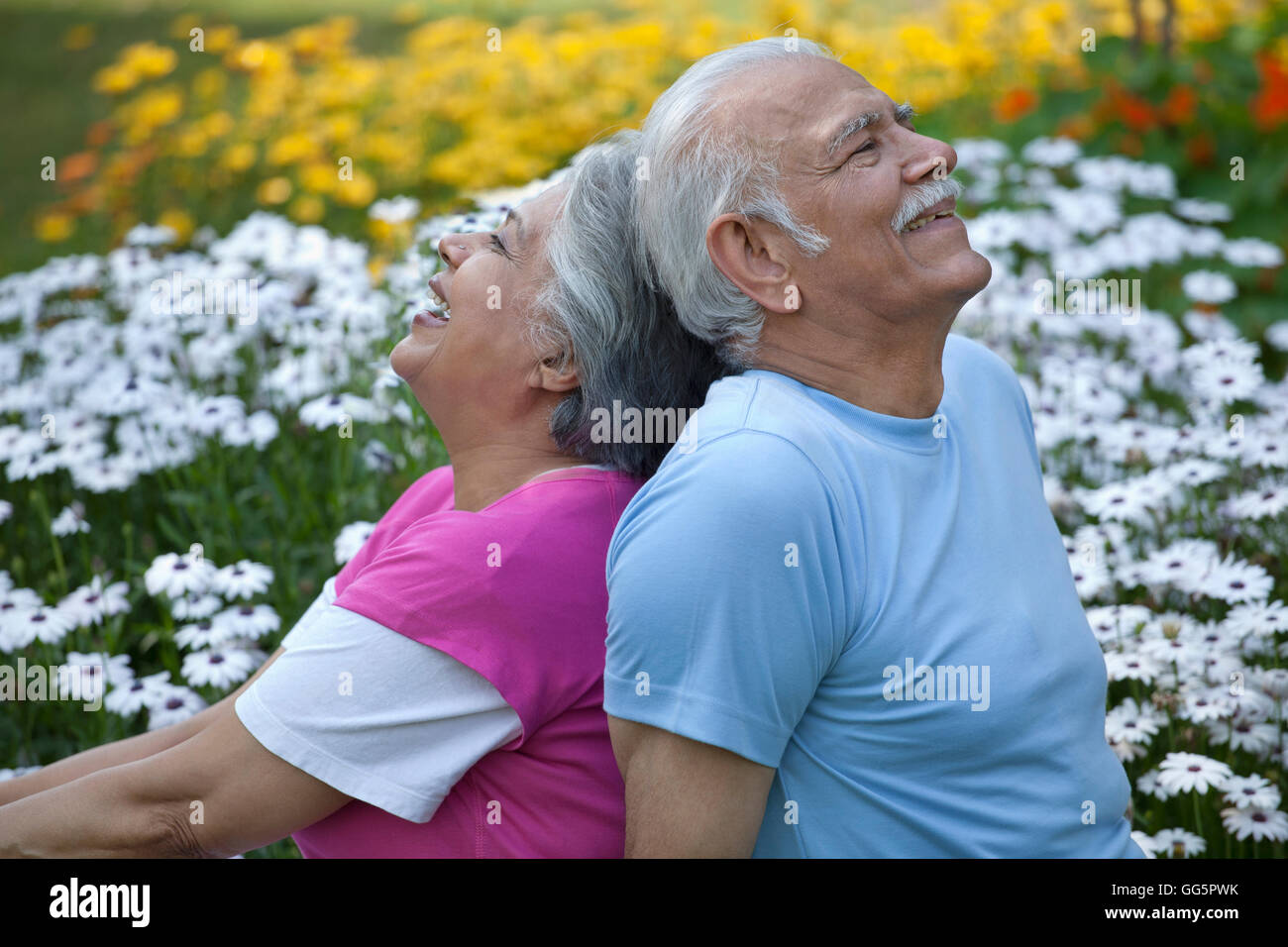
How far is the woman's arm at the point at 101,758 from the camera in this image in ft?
7.12

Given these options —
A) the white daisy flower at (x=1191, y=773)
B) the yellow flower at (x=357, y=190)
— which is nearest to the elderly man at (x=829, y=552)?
the white daisy flower at (x=1191, y=773)

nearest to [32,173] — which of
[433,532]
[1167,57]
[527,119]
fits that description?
[527,119]

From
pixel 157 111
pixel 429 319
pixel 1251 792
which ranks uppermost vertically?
pixel 157 111

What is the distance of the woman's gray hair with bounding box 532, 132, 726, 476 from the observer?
1912 mm

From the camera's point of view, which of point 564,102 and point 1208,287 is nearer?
point 1208,287

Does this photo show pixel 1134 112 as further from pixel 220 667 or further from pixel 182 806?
pixel 182 806

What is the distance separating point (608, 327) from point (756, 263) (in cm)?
25

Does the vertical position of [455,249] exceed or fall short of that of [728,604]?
it exceeds it

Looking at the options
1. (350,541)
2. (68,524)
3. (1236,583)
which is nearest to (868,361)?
(1236,583)

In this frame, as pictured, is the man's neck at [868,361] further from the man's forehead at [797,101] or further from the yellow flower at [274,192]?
the yellow flower at [274,192]

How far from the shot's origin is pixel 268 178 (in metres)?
7.12

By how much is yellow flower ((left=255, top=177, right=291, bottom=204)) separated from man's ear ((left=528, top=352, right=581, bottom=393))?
4.65 metres

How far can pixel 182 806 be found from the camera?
1.76 metres
